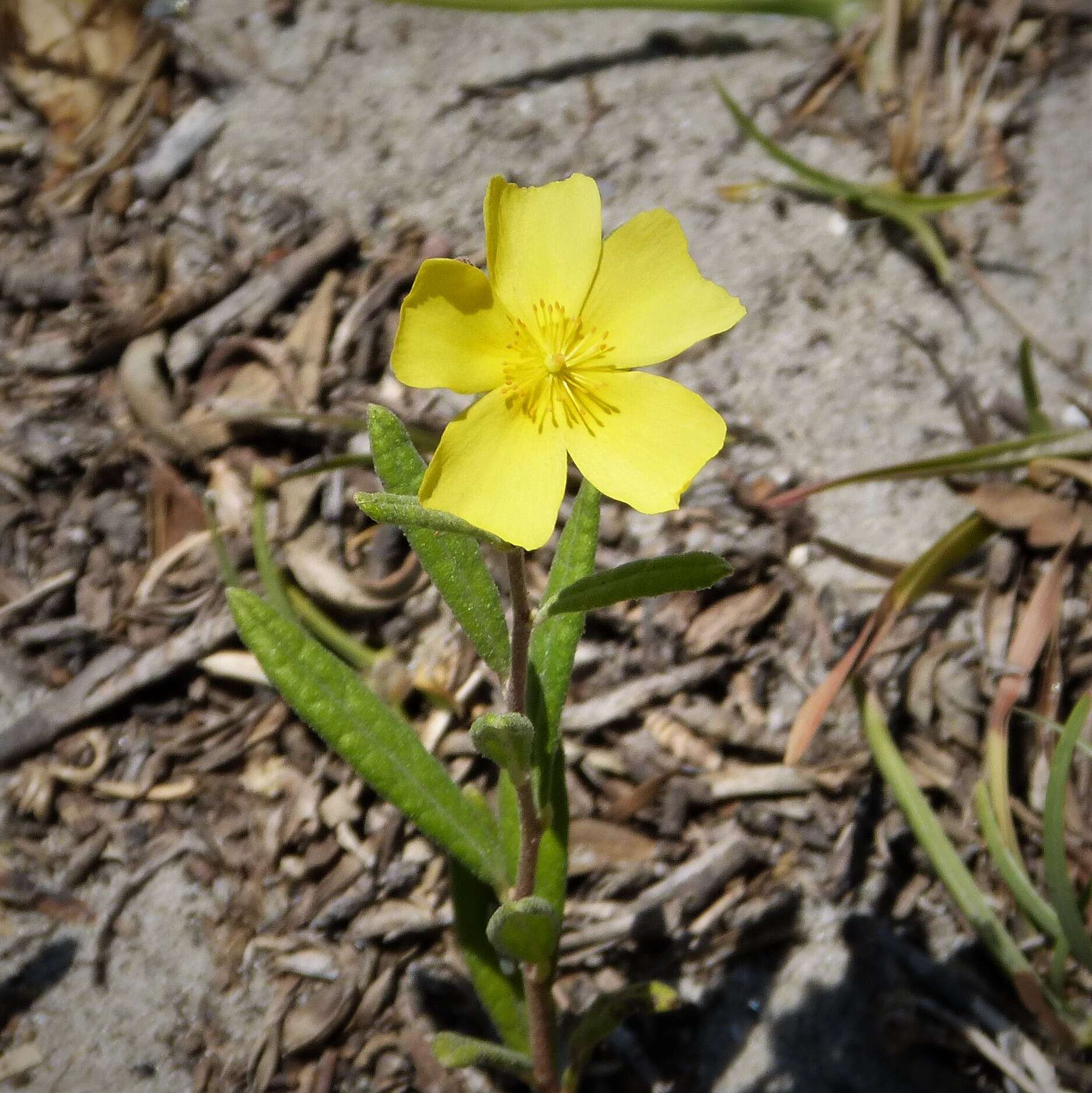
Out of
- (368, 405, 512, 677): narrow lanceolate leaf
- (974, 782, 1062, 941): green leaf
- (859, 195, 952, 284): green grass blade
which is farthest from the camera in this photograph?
(859, 195, 952, 284): green grass blade

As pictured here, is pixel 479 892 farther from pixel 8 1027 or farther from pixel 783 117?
pixel 783 117

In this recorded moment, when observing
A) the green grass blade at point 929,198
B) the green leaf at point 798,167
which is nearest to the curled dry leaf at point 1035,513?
the green grass blade at point 929,198

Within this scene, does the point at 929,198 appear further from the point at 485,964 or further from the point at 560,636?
the point at 485,964

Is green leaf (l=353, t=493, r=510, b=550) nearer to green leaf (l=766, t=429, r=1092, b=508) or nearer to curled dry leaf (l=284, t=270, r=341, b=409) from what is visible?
green leaf (l=766, t=429, r=1092, b=508)

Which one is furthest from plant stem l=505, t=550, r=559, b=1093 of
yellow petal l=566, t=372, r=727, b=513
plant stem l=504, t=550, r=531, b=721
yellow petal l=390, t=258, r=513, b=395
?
yellow petal l=390, t=258, r=513, b=395

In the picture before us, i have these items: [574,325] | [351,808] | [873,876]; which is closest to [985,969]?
[873,876]

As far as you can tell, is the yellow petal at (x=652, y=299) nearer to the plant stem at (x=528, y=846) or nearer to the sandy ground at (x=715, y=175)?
the plant stem at (x=528, y=846)
